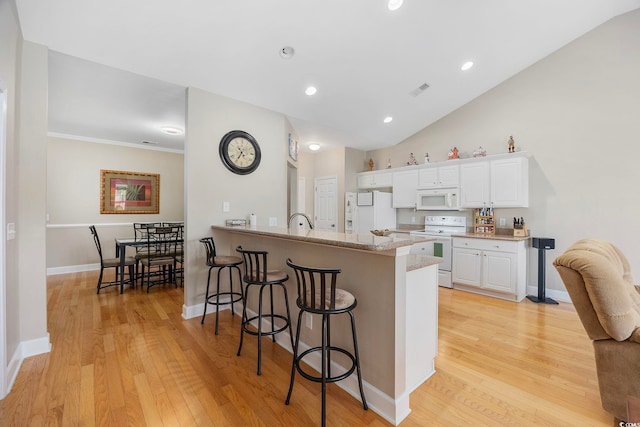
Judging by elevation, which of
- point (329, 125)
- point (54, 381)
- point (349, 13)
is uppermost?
point (349, 13)

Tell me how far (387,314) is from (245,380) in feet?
3.92

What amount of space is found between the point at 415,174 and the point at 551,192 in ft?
6.66

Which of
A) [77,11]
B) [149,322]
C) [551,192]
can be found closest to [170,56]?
[77,11]

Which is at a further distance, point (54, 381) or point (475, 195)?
point (475, 195)

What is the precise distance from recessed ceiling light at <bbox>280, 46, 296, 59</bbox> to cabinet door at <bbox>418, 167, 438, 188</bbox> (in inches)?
124

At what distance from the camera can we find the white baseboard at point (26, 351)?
1.98 metres

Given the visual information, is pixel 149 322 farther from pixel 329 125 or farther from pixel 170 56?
pixel 329 125

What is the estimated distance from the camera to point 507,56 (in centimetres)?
387

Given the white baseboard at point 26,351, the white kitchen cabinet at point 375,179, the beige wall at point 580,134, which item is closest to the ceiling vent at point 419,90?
the beige wall at point 580,134

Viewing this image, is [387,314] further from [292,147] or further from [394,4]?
[292,147]

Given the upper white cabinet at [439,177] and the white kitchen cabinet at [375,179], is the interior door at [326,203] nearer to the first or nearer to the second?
the white kitchen cabinet at [375,179]

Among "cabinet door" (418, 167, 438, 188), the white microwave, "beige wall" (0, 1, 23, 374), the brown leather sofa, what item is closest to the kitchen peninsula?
the brown leather sofa

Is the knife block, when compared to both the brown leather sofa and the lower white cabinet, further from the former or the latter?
the brown leather sofa

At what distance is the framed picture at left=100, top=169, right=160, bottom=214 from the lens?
5.57m
